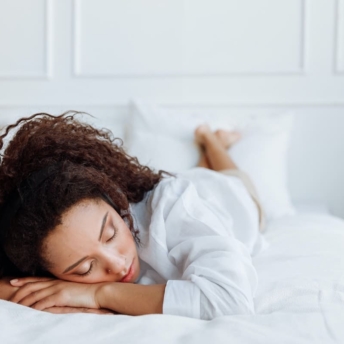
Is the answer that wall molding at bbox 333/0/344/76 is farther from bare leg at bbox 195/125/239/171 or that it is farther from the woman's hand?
the woman's hand

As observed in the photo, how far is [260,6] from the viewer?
2186 mm

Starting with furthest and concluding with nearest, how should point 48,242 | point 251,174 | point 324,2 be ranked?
point 324,2, point 251,174, point 48,242

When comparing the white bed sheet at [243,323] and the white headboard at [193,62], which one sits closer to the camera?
the white bed sheet at [243,323]

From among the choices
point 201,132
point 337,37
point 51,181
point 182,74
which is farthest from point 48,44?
point 51,181

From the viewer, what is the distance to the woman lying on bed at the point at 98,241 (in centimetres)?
95

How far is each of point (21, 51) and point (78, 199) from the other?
1.60 m

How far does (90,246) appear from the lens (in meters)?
0.97

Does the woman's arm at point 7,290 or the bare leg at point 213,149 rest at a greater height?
the bare leg at point 213,149

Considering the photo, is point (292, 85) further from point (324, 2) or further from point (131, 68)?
point (131, 68)

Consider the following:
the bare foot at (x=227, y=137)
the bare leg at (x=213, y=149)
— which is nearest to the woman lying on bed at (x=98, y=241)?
the bare leg at (x=213, y=149)

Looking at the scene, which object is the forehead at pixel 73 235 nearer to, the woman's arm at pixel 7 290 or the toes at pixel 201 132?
the woman's arm at pixel 7 290

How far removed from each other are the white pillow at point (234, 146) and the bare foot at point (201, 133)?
26mm

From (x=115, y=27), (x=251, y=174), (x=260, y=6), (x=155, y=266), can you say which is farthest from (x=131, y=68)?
(x=155, y=266)

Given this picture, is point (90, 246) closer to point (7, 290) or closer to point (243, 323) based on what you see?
point (7, 290)
